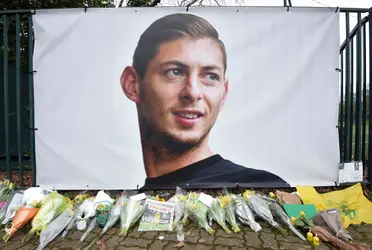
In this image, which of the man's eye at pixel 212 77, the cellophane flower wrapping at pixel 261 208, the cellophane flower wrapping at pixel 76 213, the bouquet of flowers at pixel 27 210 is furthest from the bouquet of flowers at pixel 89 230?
the man's eye at pixel 212 77

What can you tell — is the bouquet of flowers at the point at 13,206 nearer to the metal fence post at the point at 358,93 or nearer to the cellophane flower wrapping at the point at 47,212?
the cellophane flower wrapping at the point at 47,212

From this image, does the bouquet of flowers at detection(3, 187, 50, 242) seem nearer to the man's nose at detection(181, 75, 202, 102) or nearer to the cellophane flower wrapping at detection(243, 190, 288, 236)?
the man's nose at detection(181, 75, 202, 102)

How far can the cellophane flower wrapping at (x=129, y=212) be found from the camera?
228cm

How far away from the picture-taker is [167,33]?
286 centimetres

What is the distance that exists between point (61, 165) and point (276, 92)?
2.72 m

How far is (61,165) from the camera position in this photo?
2.94 metres

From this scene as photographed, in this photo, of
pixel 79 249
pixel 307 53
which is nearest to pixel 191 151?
pixel 79 249

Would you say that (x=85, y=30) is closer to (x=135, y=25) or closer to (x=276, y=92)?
(x=135, y=25)

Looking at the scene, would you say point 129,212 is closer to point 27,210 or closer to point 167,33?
point 27,210

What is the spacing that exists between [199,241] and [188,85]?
163cm

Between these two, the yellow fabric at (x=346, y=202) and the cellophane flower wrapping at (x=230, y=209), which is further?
the yellow fabric at (x=346, y=202)

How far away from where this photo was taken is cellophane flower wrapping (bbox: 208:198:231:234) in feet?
7.57

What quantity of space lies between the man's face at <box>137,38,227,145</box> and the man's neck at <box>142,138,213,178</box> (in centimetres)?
26

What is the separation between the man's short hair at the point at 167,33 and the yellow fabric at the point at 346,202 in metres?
1.73
